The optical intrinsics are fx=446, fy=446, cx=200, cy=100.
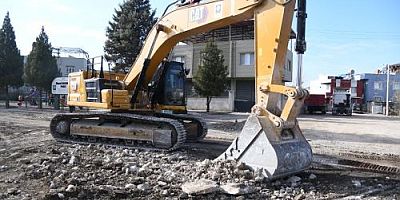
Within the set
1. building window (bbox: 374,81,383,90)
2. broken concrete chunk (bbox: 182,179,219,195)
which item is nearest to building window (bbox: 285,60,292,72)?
broken concrete chunk (bbox: 182,179,219,195)

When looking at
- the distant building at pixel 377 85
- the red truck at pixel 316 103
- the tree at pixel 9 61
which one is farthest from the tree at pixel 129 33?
the distant building at pixel 377 85

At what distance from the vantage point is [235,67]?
42.5 metres

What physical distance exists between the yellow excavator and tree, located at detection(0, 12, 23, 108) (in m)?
30.4

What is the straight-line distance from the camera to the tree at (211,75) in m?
37.3

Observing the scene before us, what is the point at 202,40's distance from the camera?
44.3 metres

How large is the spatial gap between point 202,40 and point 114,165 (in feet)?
119

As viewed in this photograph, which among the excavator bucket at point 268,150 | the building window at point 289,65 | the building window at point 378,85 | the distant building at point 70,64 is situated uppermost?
the distant building at point 70,64

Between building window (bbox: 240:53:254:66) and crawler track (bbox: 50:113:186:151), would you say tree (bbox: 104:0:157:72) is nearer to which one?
building window (bbox: 240:53:254:66)

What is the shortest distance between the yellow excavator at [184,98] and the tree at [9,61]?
3036 cm

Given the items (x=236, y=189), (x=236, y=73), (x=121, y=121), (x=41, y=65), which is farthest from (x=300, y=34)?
(x=236, y=73)

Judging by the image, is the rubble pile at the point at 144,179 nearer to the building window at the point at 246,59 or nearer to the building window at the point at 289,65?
the building window at the point at 246,59

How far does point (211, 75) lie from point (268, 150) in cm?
2981

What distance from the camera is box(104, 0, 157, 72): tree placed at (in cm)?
3253

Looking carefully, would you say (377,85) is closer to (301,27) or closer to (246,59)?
(246,59)
